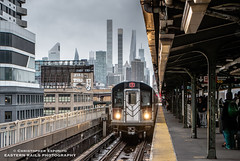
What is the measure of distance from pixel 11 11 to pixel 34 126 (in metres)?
55.2

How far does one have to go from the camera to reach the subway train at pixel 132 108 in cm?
1548

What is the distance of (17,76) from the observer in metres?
42.7

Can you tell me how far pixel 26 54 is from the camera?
152 ft

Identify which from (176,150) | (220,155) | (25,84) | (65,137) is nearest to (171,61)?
(176,150)

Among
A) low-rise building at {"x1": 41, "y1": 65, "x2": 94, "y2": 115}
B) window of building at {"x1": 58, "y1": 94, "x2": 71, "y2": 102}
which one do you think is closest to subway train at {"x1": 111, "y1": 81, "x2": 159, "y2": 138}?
low-rise building at {"x1": 41, "y1": 65, "x2": 94, "y2": 115}

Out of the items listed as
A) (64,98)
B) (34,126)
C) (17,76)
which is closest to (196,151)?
(34,126)

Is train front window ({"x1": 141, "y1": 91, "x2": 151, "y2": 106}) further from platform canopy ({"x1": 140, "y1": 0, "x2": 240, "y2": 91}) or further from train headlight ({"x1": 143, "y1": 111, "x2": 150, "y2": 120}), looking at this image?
platform canopy ({"x1": 140, "y1": 0, "x2": 240, "y2": 91})

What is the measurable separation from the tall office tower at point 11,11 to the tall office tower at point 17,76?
1210 cm

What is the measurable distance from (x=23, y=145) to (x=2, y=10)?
2083 inches

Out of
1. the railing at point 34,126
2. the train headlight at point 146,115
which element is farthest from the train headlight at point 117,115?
the railing at point 34,126

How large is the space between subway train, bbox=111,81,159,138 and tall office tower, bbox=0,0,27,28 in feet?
156

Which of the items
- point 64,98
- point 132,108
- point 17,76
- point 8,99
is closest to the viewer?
point 132,108

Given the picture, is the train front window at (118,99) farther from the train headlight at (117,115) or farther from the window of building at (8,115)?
the window of building at (8,115)

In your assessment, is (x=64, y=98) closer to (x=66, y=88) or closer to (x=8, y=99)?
(x=66, y=88)
